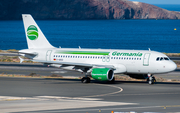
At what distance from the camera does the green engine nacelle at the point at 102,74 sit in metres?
39.9

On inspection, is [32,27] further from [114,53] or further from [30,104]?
[30,104]

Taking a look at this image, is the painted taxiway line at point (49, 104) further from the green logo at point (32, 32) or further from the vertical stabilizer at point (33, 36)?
the green logo at point (32, 32)

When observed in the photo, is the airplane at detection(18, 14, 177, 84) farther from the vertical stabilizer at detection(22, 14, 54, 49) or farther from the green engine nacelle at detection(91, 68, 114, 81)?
the vertical stabilizer at detection(22, 14, 54, 49)

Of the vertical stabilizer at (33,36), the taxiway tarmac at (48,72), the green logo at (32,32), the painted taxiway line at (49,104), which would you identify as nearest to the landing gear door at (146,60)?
the painted taxiway line at (49,104)

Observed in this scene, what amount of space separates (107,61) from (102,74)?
10.2 feet

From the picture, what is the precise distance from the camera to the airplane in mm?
40438

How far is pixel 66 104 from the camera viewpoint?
26.9 metres

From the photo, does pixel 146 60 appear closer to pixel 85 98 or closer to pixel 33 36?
pixel 85 98

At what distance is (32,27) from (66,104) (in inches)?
942

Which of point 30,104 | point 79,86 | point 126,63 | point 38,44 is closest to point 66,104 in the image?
point 30,104

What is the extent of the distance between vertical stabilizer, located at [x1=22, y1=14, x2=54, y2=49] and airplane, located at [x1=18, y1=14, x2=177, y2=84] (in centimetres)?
82

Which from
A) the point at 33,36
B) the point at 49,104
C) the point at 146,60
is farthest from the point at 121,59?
the point at 49,104

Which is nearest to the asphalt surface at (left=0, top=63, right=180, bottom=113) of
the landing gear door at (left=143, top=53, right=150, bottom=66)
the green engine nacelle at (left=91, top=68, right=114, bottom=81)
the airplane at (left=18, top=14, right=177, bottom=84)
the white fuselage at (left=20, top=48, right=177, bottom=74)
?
the green engine nacelle at (left=91, top=68, right=114, bottom=81)

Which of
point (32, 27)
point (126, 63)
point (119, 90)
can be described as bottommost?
point (119, 90)
